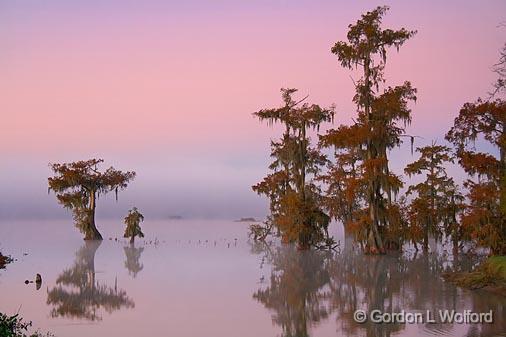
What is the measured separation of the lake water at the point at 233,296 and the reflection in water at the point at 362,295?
3cm

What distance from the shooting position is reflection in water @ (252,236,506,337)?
445 inches

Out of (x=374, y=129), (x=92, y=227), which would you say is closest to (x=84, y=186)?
(x=92, y=227)

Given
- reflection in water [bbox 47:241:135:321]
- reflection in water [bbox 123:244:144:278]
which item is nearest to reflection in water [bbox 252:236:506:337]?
reflection in water [bbox 47:241:135:321]

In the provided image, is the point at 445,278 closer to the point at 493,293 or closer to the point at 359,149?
the point at 493,293

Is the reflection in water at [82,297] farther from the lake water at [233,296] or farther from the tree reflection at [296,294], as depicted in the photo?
the tree reflection at [296,294]

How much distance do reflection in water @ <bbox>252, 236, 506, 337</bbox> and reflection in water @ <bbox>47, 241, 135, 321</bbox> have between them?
3.91m

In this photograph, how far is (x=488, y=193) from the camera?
887 inches

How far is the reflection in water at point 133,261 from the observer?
71.8 feet

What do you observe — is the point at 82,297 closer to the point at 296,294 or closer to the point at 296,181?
the point at 296,294

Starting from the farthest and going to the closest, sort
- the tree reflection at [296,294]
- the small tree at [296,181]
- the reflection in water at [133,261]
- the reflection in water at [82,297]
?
the small tree at [296,181], the reflection in water at [133,261], the reflection in water at [82,297], the tree reflection at [296,294]

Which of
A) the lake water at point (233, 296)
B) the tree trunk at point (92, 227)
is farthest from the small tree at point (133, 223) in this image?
the lake water at point (233, 296)

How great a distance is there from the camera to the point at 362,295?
15.6 metres

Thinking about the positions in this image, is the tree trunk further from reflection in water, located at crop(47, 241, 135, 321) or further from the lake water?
reflection in water, located at crop(47, 241, 135, 321)

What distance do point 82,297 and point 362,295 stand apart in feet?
25.5
